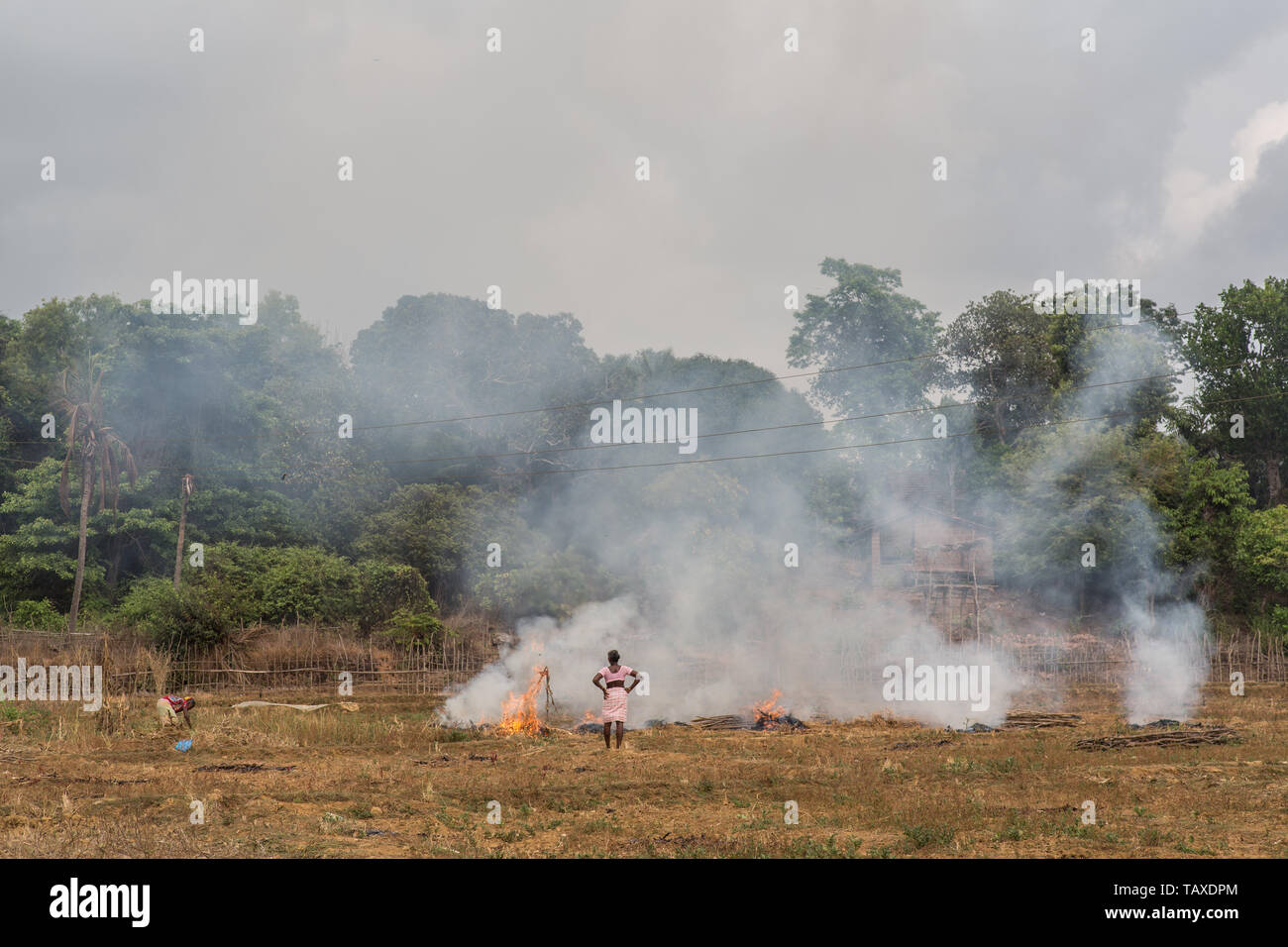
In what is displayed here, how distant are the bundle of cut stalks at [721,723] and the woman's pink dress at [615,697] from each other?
4.71 metres

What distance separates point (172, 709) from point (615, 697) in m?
8.50

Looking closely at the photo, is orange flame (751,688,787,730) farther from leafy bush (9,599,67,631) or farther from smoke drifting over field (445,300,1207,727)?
leafy bush (9,599,67,631)

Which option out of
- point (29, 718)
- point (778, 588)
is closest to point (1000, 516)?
point (778, 588)

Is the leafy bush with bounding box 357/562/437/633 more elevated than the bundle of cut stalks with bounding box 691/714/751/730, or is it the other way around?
the leafy bush with bounding box 357/562/437/633

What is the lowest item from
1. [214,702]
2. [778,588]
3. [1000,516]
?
[214,702]

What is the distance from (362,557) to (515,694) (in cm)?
2127

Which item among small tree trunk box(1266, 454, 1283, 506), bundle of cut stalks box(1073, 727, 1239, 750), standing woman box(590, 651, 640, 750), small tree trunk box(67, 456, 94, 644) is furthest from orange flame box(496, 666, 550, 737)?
small tree trunk box(1266, 454, 1283, 506)

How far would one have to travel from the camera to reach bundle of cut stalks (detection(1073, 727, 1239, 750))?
61.9 ft

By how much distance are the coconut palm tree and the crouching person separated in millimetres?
16347

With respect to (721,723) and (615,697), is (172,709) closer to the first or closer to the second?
(615,697)

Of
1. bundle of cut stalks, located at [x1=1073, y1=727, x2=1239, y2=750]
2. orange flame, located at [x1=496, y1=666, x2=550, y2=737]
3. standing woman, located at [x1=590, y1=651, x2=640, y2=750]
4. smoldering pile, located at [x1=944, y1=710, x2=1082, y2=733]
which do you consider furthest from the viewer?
smoldering pile, located at [x1=944, y1=710, x2=1082, y2=733]

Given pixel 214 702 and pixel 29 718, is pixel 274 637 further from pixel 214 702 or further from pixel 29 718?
pixel 29 718

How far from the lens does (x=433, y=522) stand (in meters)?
43.6

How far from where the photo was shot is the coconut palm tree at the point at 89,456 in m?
37.0
